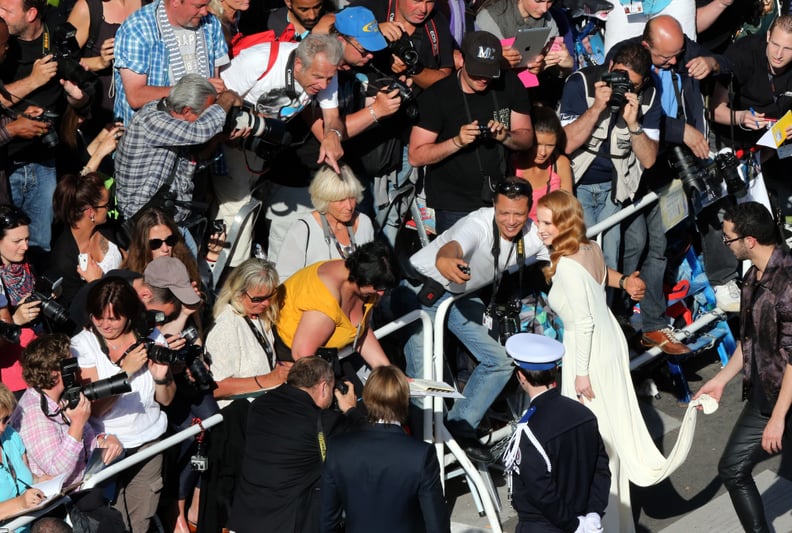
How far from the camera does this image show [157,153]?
24.2 ft

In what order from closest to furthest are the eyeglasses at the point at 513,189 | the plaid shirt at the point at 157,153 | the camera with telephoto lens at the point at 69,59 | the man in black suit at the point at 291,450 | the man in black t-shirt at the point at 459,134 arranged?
the man in black suit at the point at 291,450 → the plaid shirt at the point at 157,153 → the camera with telephoto lens at the point at 69,59 → the eyeglasses at the point at 513,189 → the man in black t-shirt at the point at 459,134

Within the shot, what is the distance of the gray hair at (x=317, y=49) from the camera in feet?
25.3

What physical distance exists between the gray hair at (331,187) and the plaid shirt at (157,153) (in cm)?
75

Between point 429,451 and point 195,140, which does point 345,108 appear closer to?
point 195,140

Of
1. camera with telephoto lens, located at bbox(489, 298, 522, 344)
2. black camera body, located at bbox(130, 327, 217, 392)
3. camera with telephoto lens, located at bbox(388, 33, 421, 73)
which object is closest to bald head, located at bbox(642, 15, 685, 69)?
camera with telephoto lens, located at bbox(388, 33, 421, 73)

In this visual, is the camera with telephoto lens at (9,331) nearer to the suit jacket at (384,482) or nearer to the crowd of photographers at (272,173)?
the crowd of photographers at (272,173)

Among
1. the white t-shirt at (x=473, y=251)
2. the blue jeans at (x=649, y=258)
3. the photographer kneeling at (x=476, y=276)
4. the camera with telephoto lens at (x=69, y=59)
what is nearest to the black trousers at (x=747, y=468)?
the photographer kneeling at (x=476, y=276)

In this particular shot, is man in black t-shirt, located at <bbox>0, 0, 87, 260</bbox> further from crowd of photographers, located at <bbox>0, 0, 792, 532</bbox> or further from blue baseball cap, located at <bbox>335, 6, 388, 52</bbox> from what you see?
blue baseball cap, located at <bbox>335, 6, 388, 52</bbox>

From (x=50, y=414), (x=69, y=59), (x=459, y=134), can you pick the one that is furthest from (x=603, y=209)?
(x=50, y=414)

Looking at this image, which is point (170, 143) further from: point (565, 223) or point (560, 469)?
point (560, 469)

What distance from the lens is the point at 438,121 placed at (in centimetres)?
832

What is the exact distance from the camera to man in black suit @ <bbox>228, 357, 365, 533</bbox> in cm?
645

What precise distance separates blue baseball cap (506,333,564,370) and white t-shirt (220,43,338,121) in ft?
7.82

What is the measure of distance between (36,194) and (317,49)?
188 cm
